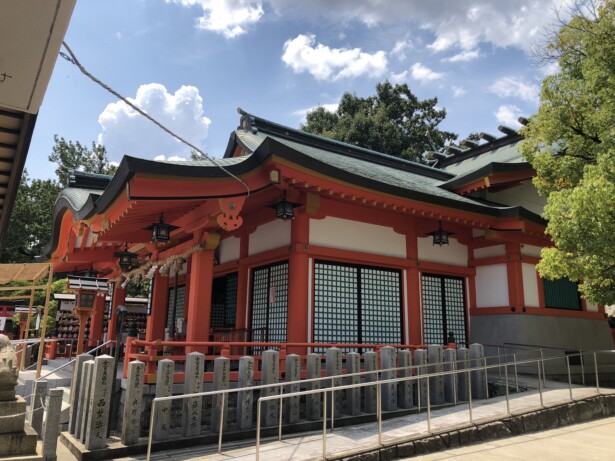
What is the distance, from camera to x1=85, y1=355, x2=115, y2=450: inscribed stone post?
6039 millimetres

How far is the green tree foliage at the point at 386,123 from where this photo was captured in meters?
39.0

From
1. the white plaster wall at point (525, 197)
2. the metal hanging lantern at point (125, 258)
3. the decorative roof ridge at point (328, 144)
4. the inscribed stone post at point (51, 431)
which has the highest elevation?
the decorative roof ridge at point (328, 144)

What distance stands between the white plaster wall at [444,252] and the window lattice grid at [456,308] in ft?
1.65

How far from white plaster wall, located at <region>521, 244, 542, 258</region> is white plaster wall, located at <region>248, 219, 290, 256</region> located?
6.52 metres

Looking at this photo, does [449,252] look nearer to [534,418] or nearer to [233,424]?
[534,418]

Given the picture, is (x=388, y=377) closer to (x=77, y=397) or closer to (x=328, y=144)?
(x=77, y=397)

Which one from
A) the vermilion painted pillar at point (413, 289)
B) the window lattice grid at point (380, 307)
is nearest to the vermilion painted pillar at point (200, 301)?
the window lattice grid at point (380, 307)

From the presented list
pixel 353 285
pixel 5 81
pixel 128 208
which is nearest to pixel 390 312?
pixel 353 285

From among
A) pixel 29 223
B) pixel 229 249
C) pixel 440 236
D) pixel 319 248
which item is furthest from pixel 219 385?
pixel 29 223

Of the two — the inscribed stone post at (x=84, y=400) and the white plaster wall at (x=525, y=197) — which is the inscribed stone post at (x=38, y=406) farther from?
the white plaster wall at (x=525, y=197)

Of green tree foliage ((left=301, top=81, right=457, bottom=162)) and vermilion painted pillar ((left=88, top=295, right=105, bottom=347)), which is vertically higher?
green tree foliage ((left=301, top=81, right=457, bottom=162))

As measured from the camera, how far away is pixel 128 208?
311 inches

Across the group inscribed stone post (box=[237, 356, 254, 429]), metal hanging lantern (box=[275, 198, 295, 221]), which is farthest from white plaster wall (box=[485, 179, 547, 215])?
inscribed stone post (box=[237, 356, 254, 429])

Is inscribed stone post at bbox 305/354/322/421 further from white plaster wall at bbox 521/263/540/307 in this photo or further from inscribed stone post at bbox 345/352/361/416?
white plaster wall at bbox 521/263/540/307
